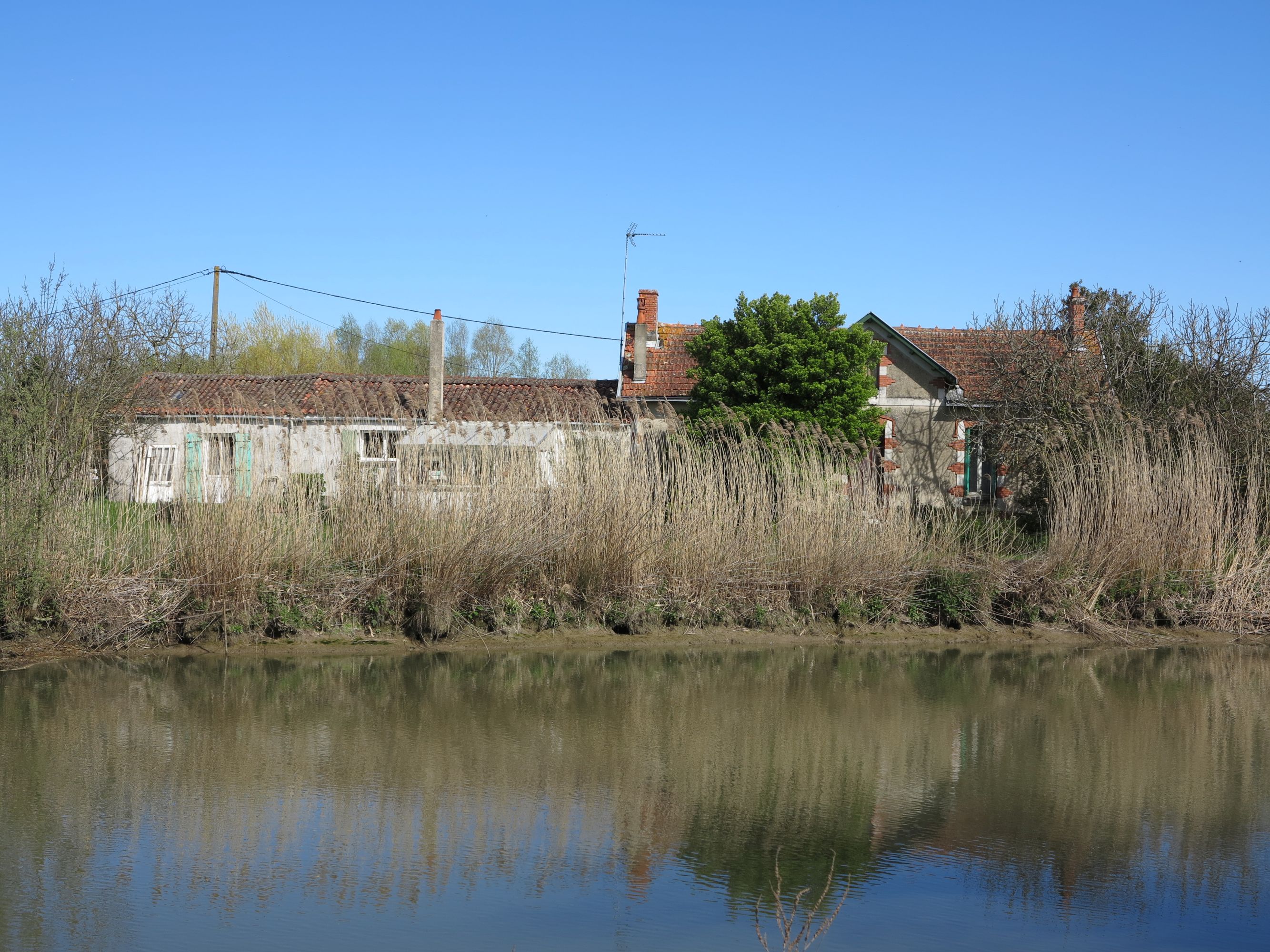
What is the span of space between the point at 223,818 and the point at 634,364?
18730 millimetres

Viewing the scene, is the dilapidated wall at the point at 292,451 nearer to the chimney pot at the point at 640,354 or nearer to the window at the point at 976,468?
the chimney pot at the point at 640,354

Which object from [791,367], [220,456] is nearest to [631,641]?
[220,456]

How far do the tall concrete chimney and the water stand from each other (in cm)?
1296

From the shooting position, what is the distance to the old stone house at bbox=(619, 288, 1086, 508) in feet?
75.5

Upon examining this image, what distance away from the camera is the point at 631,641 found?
12734mm

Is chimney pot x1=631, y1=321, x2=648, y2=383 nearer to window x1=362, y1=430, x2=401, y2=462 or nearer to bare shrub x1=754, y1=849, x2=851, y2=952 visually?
window x1=362, y1=430, x2=401, y2=462

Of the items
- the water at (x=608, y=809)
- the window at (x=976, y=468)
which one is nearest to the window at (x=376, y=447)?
the water at (x=608, y=809)

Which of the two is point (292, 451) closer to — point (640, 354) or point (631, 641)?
point (631, 641)

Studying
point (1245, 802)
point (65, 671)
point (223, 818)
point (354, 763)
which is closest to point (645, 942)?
point (223, 818)

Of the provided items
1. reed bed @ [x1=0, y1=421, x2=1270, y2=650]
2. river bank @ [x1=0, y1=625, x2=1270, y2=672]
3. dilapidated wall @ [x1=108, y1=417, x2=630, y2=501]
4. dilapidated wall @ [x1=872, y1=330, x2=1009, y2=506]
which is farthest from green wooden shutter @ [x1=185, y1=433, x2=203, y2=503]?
dilapidated wall @ [x1=872, y1=330, x2=1009, y2=506]

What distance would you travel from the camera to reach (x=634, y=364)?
24.6m

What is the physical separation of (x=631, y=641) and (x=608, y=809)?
19.1 ft

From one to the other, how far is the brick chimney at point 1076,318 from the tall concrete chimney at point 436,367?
487 inches

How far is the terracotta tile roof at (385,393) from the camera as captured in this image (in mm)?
14094
